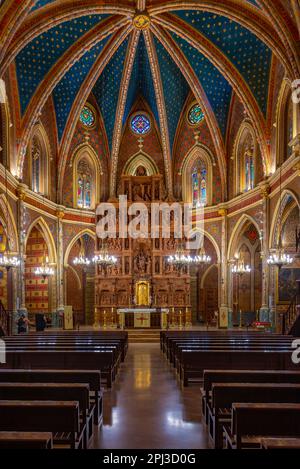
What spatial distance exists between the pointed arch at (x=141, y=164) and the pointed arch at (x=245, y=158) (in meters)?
6.74

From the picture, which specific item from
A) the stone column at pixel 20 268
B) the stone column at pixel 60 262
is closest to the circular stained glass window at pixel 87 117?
the stone column at pixel 60 262

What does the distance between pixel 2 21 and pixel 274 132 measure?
1433 centimetres

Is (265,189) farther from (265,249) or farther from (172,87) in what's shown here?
(172,87)

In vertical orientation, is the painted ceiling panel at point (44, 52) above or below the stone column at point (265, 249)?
above

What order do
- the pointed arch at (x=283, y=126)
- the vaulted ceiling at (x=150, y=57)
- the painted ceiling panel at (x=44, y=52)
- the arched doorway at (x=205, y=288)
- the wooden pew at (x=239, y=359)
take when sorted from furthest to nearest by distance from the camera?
the arched doorway at (x=205, y=288), the painted ceiling panel at (x=44, y=52), the pointed arch at (x=283, y=126), the vaulted ceiling at (x=150, y=57), the wooden pew at (x=239, y=359)

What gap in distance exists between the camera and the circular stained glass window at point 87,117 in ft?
99.8

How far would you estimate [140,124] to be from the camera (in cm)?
3238

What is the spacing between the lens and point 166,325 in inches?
1034

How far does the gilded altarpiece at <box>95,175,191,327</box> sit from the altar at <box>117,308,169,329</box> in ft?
6.03

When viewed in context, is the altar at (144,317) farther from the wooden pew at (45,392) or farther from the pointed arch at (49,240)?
the wooden pew at (45,392)

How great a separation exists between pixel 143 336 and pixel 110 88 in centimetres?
1678

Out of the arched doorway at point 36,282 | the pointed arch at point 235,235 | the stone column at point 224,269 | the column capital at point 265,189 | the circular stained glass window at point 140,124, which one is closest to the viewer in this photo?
the column capital at point 265,189
